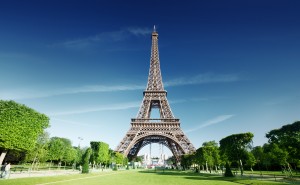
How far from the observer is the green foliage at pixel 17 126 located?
3136 centimetres

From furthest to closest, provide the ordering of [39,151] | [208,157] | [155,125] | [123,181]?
[155,125] < [39,151] < [208,157] < [123,181]

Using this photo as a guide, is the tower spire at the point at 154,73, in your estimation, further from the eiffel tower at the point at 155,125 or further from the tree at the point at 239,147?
the tree at the point at 239,147

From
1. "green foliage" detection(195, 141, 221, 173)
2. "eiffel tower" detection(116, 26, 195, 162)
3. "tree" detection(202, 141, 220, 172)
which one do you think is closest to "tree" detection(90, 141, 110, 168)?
"eiffel tower" detection(116, 26, 195, 162)

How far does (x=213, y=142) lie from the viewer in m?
88.8

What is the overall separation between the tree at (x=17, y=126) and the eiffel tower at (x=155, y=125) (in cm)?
2586

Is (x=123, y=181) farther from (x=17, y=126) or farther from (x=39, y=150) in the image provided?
(x=39, y=150)

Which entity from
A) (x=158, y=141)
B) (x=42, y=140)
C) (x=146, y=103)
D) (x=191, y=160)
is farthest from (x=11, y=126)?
(x=158, y=141)

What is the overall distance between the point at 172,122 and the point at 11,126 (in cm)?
4100

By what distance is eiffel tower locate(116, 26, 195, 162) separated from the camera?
191 feet

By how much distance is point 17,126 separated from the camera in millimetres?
32625

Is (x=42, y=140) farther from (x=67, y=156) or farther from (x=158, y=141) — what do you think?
(x=158, y=141)

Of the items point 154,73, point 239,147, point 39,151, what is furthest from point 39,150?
point 239,147

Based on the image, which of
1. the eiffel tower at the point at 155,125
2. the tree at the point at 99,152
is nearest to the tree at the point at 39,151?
the tree at the point at 99,152

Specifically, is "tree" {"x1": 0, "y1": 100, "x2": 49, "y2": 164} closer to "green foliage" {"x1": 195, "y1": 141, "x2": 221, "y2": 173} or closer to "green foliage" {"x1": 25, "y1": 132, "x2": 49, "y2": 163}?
"green foliage" {"x1": 25, "y1": 132, "x2": 49, "y2": 163}
